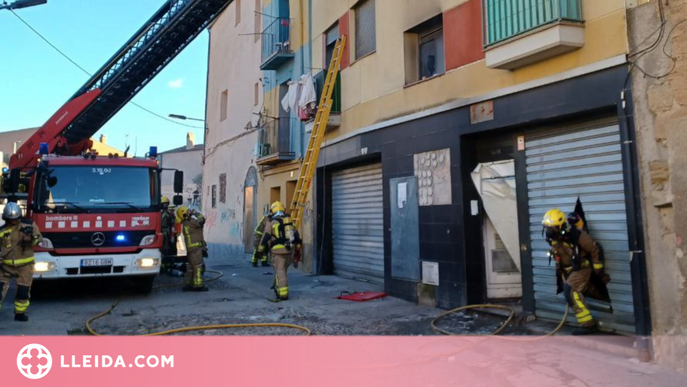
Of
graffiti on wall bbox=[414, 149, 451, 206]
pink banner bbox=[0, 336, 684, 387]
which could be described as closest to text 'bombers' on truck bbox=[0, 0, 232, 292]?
pink banner bbox=[0, 336, 684, 387]

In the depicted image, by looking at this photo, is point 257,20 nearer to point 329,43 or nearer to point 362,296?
point 329,43

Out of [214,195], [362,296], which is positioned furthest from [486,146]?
[214,195]

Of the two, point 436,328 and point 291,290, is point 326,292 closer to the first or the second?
point 291,290

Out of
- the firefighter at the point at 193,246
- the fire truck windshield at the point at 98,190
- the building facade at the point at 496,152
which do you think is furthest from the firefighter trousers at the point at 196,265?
the building facade at the point at 496,152

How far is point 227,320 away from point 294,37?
9921 millimetres

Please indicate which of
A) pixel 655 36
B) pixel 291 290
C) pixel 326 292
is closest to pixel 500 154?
pixel 655 36

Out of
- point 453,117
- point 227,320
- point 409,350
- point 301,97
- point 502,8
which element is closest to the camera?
point 409,350

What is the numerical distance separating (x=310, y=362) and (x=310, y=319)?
2.14 m

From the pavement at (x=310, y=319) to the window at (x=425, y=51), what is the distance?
14.2 ft

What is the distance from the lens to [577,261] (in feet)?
19.0

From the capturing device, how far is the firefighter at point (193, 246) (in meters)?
10.0

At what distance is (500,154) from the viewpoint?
7.55 metres

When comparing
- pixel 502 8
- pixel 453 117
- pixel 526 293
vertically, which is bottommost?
pixel 526 293

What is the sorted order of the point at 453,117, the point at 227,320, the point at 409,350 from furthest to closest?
the point at 453,117, the point at 227,320, the point at 409,350
